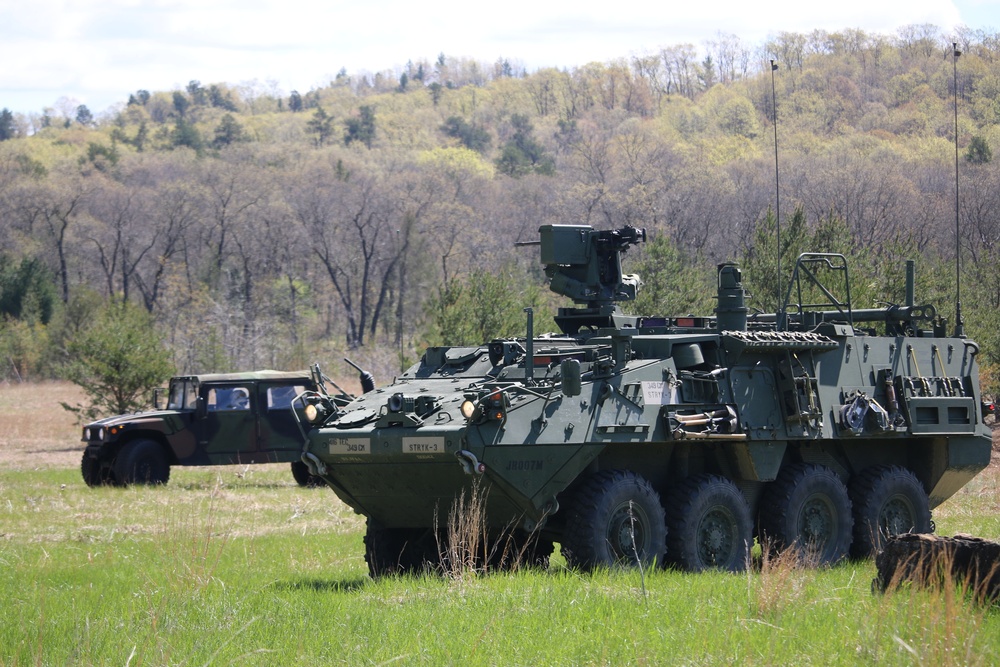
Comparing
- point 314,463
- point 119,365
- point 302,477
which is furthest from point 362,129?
point 314,463

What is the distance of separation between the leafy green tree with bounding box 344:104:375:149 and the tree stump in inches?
4243

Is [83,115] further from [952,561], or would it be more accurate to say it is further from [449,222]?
[952,561]

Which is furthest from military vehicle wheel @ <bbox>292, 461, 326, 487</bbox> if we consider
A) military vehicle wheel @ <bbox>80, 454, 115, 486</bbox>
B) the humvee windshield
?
military vehicle wheel @ <bbox>80, 454, 115, 486</bbox>

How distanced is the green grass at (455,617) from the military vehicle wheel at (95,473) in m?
8.48

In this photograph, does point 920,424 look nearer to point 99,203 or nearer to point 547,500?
point 547,500

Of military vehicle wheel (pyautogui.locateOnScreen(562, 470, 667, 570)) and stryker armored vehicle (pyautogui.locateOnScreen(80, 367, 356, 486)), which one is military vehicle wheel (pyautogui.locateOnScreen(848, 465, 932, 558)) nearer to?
military vehicle wheel (pyautogui.locateOnScreen(562, 470, 667, 570))

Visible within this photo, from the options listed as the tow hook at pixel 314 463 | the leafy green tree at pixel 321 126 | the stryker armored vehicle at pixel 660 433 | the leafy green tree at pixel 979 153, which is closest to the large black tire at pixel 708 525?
the stryker armored vehicle at pixel 660 433

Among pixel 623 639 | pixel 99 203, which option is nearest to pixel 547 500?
pixel 623 639

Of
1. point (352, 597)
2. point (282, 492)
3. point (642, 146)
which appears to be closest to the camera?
point (352, 597)

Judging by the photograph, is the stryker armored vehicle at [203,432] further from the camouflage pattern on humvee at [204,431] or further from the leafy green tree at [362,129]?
the leafy green tree at [362,129]

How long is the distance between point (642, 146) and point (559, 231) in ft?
218

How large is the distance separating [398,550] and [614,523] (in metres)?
2.19

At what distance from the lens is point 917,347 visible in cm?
1298

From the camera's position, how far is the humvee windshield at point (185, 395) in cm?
2123
